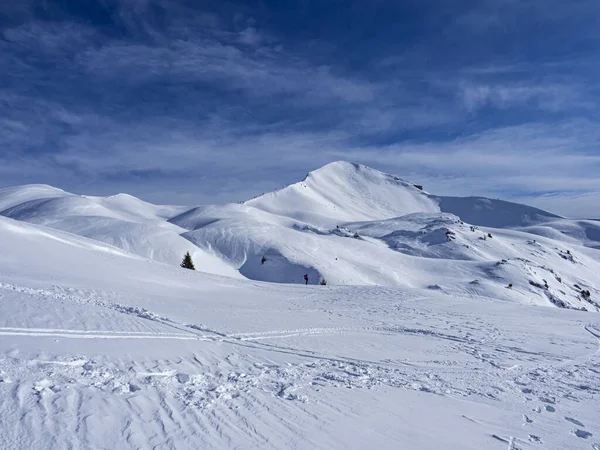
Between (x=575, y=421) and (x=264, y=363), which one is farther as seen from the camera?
(x=264, y=363)

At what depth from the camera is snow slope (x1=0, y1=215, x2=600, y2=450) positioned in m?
5.57

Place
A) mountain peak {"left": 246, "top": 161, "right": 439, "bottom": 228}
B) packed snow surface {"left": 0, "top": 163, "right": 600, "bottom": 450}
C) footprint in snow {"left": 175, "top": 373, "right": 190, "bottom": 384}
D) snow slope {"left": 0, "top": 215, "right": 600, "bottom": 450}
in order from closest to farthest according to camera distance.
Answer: snow slope {"left": 0, "top": 215, "right": 600, "bottom": 450} < packed snow surface {"left": 0, "top": 163, "right": 600, "bottom": 450} < footprint in snow {"left": 175, "top": 373, "right": 190, "bottom": 384} < mountain peak {"left": 246, "top": 161, "right": 439, "bottom": 228}

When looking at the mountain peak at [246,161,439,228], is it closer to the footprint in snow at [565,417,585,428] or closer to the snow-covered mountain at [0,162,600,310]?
the snow-covered mountain at [0,162,600,310]

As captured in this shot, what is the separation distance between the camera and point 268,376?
319 inches

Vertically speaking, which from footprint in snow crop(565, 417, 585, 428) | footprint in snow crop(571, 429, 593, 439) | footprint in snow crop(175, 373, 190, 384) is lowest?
footprint in snow crop(571, 429, 593, 439)

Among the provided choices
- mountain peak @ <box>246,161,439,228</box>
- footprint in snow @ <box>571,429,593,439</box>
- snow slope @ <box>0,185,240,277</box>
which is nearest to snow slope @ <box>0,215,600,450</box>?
footprint in snow @ <box>571,429,593,439</box>

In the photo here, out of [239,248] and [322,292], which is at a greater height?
[239,248]

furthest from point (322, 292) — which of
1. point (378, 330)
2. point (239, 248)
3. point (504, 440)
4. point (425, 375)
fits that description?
point (239, 248)

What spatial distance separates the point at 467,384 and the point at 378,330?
6.02 meters

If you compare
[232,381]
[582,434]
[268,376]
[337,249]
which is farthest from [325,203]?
[582,434]

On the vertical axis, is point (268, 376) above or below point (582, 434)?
above

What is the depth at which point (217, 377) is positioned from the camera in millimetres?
7758

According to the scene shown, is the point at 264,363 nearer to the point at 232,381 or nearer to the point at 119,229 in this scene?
the point at 232,381

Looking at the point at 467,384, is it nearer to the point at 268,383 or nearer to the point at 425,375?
the point at 425,375
